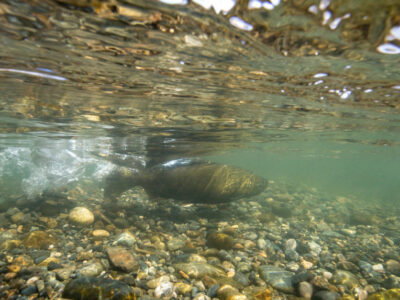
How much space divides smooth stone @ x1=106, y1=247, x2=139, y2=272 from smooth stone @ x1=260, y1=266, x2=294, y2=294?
3.12m

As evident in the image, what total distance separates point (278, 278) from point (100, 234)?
17.8 ft

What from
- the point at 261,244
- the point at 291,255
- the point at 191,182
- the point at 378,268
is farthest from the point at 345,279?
the point at 191,182

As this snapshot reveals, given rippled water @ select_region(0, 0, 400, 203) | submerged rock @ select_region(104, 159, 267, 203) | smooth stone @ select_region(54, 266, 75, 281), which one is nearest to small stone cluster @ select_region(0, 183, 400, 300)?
smooth stone @ select_region(54, 266, 75, 281)

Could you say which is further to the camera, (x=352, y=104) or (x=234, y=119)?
(x=234, y=119)

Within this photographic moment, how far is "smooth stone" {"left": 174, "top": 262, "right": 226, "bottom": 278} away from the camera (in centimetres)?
504

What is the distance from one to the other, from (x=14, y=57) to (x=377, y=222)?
1660 centimetres

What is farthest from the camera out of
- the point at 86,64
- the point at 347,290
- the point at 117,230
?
the point at 117,230

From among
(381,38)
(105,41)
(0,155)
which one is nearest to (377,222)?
(381,38)

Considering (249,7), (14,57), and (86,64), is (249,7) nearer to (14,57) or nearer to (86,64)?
(86,64)

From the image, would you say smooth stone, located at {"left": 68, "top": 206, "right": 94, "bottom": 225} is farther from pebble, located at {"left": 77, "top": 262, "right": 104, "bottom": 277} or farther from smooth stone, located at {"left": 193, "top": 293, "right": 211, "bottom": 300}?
smooth stone, located at {"left": 193, "top": 293, "right": 211, "bottom": 300}

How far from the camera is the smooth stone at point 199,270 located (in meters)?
5.04

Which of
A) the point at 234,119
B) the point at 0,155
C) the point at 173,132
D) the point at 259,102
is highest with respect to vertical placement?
the point at 259,102

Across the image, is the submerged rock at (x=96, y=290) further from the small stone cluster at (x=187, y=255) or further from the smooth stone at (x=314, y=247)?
the smooth stone at (x=314, y=247)

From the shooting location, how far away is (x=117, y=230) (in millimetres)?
7785
